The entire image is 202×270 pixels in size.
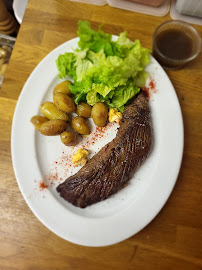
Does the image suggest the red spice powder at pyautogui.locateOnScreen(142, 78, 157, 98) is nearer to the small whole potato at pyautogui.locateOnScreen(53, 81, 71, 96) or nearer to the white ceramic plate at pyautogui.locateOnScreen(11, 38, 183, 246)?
the white ceramic plate at pyautogui.locateOnScreen(11, 38, 183, 246)

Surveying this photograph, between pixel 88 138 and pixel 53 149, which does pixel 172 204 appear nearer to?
pixel 88 138

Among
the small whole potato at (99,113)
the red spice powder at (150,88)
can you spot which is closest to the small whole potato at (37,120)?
the small whole potato at (99,113)

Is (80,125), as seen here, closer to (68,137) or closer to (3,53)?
(68,137)

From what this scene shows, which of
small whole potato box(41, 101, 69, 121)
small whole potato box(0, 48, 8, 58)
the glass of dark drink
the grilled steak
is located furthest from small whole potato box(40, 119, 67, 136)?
small whole potato box(0, 48, 8, 58)

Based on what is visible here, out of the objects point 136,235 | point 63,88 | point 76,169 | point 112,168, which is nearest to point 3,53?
point 63,88

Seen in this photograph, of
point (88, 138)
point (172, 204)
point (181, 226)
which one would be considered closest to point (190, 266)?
point (181, 226)
